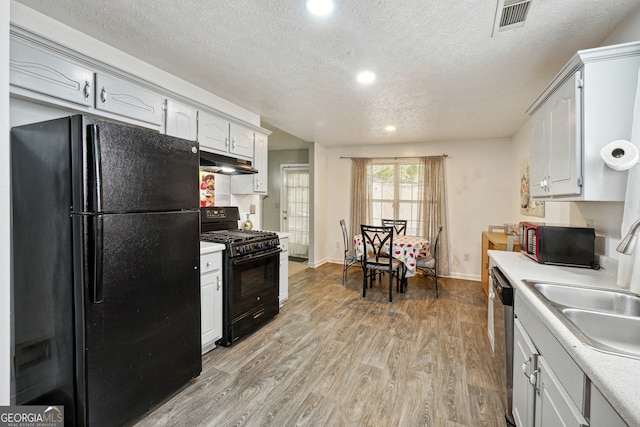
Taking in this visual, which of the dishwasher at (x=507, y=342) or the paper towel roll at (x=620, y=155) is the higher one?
the paper towel roll at (x=620, y=155)

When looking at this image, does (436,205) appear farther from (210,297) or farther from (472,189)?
(210,297)

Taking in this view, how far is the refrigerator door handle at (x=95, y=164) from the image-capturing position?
1382mm

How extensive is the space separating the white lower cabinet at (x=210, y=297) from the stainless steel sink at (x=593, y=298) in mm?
2215

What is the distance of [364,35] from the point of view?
186cm

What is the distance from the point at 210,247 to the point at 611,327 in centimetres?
241

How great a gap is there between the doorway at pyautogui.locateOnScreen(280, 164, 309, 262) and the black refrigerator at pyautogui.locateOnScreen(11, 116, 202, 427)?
4.43 meters

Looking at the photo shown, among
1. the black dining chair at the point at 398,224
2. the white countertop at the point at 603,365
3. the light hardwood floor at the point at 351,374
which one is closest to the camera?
the white countertop at the point at 603,365

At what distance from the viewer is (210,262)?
2.33m

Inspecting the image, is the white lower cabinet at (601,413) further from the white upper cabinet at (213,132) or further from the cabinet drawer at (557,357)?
the white upper cabinet at (213,132)

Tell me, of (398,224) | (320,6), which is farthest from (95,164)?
(398,224)

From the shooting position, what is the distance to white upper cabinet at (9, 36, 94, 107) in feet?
5.04

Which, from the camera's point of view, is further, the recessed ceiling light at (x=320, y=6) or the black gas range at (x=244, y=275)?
the black gas range at (x=244, y=275)

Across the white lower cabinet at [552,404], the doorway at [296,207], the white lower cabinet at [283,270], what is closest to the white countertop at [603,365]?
the white lower cabinet at [552,404]
